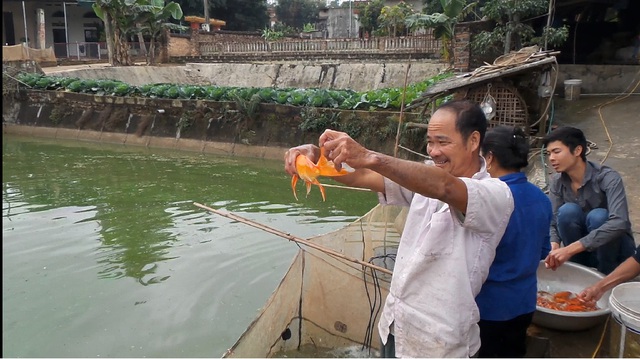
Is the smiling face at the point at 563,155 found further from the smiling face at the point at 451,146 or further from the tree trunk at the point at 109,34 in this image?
the tree trunk at the point at 109,34

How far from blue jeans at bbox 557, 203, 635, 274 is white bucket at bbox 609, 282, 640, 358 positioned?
491 mm

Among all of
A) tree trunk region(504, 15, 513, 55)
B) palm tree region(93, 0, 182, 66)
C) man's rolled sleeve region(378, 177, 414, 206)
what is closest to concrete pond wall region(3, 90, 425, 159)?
tree trunk region(504, 15, 513, 55)

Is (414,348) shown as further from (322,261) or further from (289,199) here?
(289,199)

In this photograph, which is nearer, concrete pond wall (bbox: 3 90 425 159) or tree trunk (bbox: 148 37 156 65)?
concrete pond wall (bbox: 3 90 425 159)

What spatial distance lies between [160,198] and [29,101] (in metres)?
9.18

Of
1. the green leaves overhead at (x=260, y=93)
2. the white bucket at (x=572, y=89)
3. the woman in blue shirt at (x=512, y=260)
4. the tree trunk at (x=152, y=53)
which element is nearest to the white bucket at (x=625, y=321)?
the woman in blue shirt at (x=512, y=260)

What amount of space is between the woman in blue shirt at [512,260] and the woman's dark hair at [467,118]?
15.2 inches

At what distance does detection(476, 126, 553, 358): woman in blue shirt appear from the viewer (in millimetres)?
1991

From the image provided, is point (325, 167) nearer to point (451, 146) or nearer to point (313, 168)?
point (313, 168)

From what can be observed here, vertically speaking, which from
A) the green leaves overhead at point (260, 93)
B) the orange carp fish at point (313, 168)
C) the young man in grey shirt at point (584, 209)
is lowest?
the young man in grey shirt at point (584, 209)

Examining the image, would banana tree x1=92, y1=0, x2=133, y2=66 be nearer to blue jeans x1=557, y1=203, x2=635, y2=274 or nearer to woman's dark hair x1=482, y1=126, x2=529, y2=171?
blue jeans x1=557, y1=203, x2=635, y2=274

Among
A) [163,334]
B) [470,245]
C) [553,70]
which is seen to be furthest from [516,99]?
[470,245]

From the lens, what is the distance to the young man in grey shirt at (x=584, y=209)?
10.3 feet

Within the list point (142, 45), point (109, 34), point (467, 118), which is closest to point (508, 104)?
point (467, 118)
